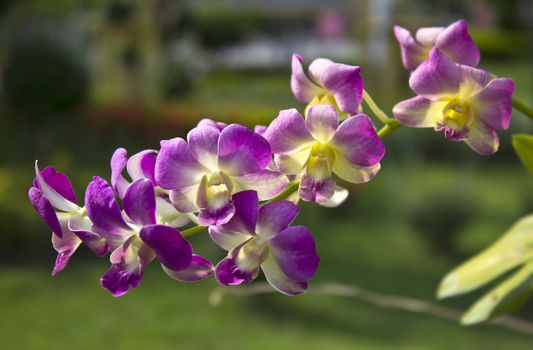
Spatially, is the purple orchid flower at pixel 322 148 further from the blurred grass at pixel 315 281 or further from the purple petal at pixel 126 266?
the blurred grass at pixel 315 281

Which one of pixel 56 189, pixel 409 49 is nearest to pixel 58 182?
pixel 56 189

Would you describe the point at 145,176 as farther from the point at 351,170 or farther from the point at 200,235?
the point at 200,235

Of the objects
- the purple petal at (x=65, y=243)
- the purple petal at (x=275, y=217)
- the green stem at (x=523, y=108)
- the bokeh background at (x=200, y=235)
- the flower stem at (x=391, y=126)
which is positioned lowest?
the bokeh background at (x=200, y=235)

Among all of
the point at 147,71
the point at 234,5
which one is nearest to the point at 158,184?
the point at 147,71

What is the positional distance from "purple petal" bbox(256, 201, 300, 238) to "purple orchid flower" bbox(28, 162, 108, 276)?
0.07 meters

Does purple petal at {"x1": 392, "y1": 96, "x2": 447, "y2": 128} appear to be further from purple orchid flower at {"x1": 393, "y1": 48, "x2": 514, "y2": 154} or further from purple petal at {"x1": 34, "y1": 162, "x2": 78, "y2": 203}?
purple petal at {"x1": 34, "y1": 162, "x2": 78, "y2": 203}

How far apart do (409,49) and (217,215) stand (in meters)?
0.17

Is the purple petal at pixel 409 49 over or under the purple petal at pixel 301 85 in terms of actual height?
over

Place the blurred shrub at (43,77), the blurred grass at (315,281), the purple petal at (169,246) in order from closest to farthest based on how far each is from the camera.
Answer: the purple petal at (169,246) < the blurred grass at (315,281) < the blurred shrub at (43,77)

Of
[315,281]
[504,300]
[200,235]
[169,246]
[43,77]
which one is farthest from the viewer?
[43,77]

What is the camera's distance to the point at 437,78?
1.36 feet

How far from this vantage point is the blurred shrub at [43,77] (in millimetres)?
5879

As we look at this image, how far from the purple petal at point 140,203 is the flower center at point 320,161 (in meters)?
0.08

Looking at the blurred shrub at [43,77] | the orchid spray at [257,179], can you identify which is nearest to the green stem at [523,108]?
the orchid spray at [257,179]
